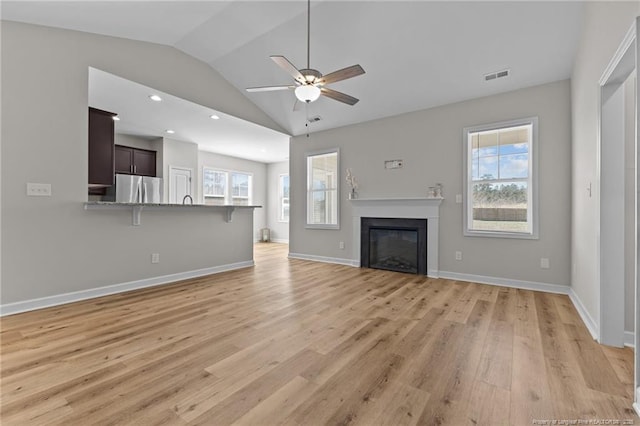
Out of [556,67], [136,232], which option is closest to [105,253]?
[136,232]

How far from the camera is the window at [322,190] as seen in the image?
229 inches

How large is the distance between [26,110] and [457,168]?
5.52m

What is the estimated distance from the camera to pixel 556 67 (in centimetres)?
344

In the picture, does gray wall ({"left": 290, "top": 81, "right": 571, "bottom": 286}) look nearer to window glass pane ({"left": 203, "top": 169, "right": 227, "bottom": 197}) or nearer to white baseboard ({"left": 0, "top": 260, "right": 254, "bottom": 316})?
white baseboard ({"left": 0, "top": 260, "right": 254, "bottom": 316})

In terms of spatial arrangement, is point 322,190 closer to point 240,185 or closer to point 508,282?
point 508,282

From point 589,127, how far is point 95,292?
18.7ft

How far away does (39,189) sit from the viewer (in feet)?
9.82

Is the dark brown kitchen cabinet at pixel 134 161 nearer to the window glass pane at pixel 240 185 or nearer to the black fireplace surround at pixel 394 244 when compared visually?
the window glass pane at pixel 240 185

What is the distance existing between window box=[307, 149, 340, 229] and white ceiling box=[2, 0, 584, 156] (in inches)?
65.5

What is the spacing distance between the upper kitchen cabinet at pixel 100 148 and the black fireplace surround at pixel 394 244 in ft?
13.8

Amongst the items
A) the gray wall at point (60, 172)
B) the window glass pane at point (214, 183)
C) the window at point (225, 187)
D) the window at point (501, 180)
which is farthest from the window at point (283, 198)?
the window at point (501, 180)

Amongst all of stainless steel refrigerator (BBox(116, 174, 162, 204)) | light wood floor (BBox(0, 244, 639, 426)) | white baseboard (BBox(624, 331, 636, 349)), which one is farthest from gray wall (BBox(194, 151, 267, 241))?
white baseboard (BBox(624, 331, 636, 349))

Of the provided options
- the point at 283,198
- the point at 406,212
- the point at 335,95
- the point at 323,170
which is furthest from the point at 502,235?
the point at 283,198

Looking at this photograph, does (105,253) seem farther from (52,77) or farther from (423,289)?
(423,289)
